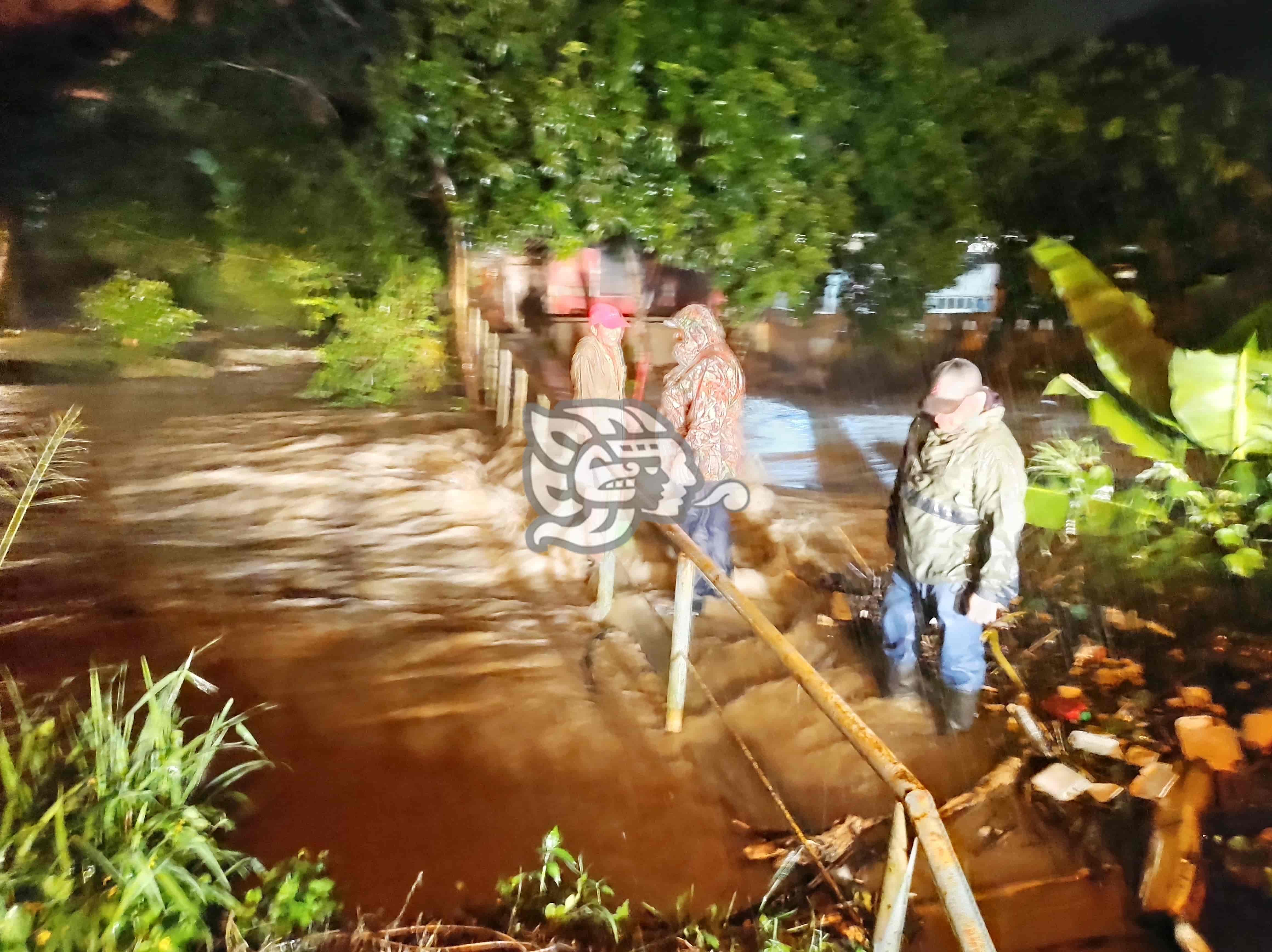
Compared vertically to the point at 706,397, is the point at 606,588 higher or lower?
lower

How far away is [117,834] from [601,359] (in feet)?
8.81

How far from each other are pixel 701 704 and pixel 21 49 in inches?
252

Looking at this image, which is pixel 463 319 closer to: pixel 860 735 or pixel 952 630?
pixel 952 630

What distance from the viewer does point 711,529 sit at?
341cm

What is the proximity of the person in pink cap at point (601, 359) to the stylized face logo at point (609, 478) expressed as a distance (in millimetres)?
54

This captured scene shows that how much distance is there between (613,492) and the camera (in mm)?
3848

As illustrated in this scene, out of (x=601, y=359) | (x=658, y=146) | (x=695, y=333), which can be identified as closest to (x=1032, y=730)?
(x=695, y=333)

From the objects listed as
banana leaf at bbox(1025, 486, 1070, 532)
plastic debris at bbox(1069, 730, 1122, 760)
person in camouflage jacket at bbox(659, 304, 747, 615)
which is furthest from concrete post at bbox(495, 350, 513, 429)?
plastic debris at bbox(1069, 730, 1122, 760)

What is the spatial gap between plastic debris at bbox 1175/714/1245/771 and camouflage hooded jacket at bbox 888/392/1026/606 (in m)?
0.89

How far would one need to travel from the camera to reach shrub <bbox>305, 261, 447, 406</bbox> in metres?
7.27

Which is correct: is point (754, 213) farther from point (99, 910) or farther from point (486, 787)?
point (99, 910)

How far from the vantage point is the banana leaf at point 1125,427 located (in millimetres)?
3920

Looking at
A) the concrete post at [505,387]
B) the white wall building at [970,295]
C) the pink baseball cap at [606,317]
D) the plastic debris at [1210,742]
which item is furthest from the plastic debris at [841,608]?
the concrete post at [505,387]

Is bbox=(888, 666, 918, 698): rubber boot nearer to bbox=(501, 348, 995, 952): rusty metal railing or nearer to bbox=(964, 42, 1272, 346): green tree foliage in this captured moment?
A: bbox=(501, 348, 995, 952): rusty metal railing
